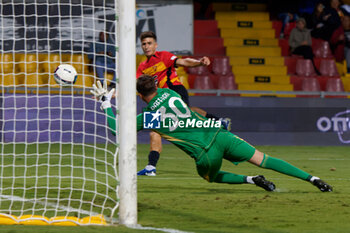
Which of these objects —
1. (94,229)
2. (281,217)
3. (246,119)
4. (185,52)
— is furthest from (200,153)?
(185,52)

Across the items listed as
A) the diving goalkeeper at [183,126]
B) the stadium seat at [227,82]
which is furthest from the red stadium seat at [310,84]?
the diving goalkeeper at [183,126]

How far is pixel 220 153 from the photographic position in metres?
6.39

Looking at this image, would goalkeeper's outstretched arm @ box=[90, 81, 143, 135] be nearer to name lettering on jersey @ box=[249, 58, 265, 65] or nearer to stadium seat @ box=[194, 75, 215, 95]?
stadium seat @ box=[194, 75, 215, 95]

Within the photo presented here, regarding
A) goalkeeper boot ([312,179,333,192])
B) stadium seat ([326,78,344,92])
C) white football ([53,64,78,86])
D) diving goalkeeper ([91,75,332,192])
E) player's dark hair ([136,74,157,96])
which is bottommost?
goalkeeper boot ([312,179,333,192])

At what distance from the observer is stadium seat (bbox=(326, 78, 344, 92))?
53.9 feet

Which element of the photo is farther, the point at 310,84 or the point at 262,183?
the point at 310,84

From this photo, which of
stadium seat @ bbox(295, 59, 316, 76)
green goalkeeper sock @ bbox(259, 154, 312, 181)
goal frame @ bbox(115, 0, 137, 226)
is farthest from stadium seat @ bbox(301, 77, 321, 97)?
goal frame @ bbox(115, 0, 137, 226)

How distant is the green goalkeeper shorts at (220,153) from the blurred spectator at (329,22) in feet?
38.5

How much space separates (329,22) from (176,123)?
12.3 meters

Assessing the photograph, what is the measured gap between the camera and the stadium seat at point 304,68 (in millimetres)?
17203

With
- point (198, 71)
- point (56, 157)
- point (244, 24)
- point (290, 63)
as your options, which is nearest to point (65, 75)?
point (56, 157)

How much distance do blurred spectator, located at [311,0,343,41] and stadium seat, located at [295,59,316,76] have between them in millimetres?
1260

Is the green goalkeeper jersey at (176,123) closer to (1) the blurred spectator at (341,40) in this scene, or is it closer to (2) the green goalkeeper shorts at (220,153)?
(2) the green goalkeeper shorts at (220,153)

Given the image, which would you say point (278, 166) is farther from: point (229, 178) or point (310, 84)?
point (310, 84)
